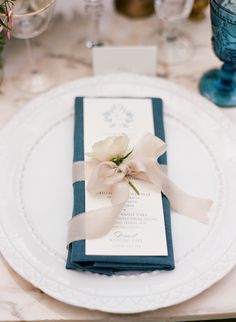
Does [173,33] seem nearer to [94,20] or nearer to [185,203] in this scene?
[94,20]

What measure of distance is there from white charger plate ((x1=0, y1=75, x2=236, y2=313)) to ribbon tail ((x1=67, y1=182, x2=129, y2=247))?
1.4 inches

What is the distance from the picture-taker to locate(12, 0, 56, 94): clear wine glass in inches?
30.5

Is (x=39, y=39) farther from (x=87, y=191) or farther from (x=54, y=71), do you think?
(x=87, y=191)

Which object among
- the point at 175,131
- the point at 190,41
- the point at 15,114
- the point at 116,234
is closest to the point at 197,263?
the point at 116,234

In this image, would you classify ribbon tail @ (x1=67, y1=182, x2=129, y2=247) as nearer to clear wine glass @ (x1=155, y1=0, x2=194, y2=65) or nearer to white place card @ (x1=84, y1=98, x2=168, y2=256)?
white place card @ (x1=84, y1=98, x2=168, y2=256)

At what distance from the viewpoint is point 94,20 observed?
90 cm

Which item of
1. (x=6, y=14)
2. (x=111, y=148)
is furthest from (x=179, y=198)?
(x=6, y=14)

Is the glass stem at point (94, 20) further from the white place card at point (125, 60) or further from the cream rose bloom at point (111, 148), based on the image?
the cream rose bloom at point (111, 148)

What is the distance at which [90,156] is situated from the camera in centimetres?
71

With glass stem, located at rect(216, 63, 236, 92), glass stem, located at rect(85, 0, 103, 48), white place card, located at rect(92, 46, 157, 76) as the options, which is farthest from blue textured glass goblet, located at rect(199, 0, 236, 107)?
glass stem, located at rect(85, 0, 103, 48)

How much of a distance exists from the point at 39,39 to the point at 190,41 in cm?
30

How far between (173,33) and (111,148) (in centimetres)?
38

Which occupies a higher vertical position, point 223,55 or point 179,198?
point 223,55

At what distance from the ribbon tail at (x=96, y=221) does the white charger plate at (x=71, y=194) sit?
3 cm
